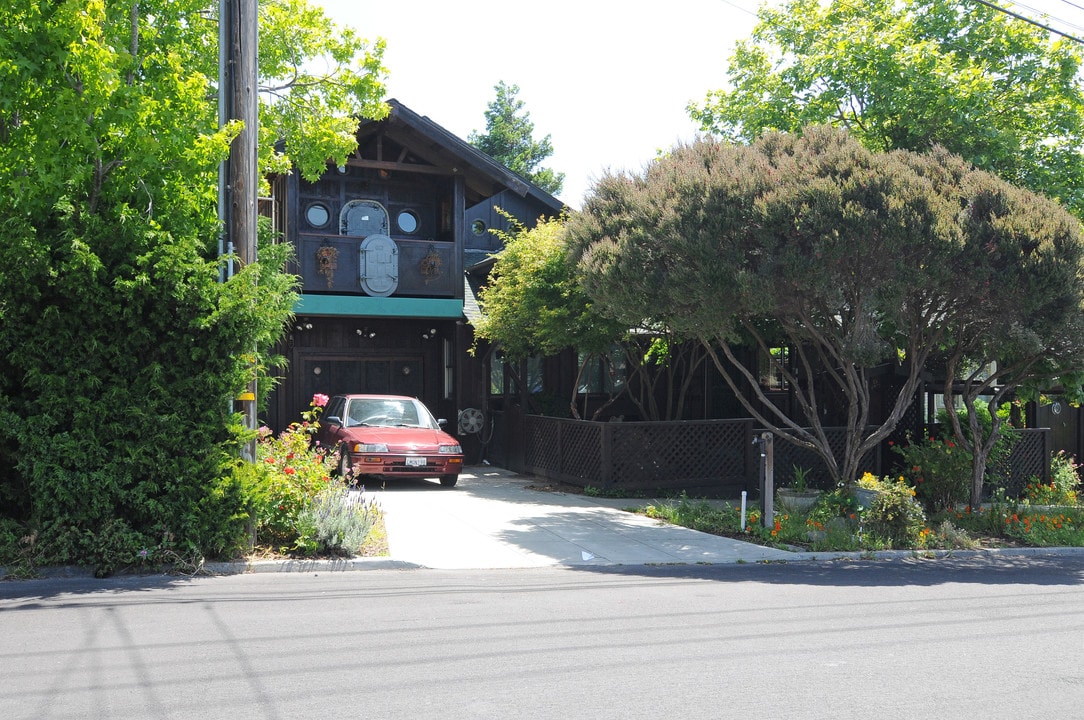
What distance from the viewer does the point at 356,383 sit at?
20359 mm

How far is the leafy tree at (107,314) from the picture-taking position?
8.56 metres

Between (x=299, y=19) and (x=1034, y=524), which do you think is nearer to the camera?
(x=1034, y=524)

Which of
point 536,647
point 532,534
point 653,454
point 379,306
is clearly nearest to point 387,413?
point 379,306

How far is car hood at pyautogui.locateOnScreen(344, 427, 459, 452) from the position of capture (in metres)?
15.1

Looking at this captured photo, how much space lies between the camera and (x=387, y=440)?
1520 centimetres

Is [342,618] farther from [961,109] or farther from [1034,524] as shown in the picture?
[961,109]

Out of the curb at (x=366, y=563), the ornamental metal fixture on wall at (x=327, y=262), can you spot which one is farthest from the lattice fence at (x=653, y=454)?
the ornamental metal fixture on wall at (x=327, y=262)

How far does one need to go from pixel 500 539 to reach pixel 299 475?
8.19 ft

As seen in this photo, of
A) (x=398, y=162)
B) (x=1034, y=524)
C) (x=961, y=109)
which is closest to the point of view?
(x=1034, y=524)

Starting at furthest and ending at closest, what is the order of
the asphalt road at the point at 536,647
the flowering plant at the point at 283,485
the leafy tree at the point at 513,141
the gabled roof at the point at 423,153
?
the leafy tree at the point at 513,141, the gabled roof at the point at 423,153, the flowering plant at the point at 283,485, the asphalt road at the point at 536,647

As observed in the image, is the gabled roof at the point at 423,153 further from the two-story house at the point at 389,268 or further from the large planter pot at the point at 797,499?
the large planter pot at the point at 797,499

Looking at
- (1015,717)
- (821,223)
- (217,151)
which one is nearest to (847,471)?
(821,223)

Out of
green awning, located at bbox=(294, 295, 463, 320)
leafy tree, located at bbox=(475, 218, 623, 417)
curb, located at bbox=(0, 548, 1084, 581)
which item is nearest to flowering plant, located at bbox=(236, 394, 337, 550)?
curb, located at bbox=(0, 548, 1084, 581)

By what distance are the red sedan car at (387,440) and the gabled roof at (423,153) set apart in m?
5.48
